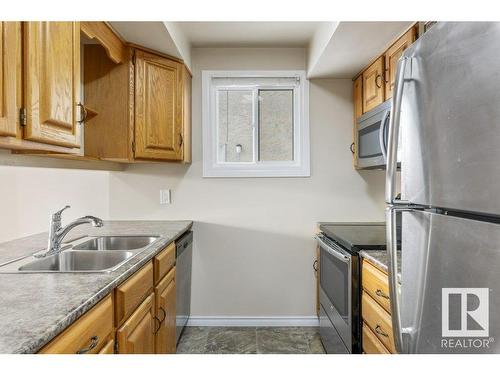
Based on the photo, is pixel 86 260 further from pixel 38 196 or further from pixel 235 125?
pixel 235 125

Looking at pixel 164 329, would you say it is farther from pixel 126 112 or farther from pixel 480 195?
pixel 480 195

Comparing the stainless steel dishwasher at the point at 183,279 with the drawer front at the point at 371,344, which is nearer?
the drawer front at the point at 371,344

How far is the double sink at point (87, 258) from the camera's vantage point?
137cm

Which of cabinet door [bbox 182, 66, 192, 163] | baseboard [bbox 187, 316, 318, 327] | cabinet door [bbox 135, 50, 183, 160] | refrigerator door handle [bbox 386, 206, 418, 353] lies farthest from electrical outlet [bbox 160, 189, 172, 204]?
refrigerator door handle [bbox 386, 206, 418, 353]

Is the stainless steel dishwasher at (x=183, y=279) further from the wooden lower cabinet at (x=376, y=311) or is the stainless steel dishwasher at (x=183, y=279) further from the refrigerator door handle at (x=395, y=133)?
the refrigerator door handle at (x=395, y=133)

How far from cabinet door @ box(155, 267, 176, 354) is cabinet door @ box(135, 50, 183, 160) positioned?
870 millimetres

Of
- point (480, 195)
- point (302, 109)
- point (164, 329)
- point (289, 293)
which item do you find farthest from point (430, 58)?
point (289, 293)

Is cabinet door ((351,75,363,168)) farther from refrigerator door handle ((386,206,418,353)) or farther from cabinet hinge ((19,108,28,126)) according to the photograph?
cabinet hinge ((19,108,28,126))

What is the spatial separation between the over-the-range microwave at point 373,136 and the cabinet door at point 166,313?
1.45m

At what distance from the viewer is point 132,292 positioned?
137cm

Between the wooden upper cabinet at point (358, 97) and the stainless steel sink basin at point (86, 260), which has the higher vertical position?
the wooden upper cabinet at point (358, 97)

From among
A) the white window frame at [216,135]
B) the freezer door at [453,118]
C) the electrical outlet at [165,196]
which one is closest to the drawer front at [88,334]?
the freezer door at [453,118]

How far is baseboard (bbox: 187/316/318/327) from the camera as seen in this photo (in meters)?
2.86

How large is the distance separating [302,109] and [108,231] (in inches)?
71.4
